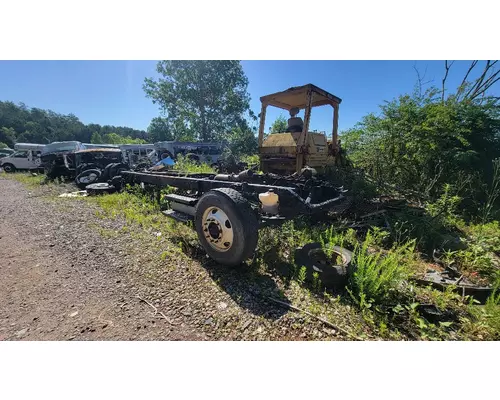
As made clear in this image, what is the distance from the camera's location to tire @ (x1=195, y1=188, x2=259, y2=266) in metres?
2.23

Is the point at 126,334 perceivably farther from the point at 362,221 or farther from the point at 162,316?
the point at 362,221

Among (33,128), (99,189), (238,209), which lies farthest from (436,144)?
(33,128)

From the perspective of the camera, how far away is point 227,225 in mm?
2404

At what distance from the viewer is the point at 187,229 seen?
3715 millimetres

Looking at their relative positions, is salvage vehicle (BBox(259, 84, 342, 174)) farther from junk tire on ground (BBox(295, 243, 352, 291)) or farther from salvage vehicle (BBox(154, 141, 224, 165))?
salvage vehicle (BBox(154, 141, 224, 165))

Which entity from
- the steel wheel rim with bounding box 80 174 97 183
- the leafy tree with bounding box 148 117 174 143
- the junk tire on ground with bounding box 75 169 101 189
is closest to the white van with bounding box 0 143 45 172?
the junk tire on ground with bounding box 75 169 101 189

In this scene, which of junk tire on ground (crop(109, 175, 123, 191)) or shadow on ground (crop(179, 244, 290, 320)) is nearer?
shadow on ground (crop(179, 244, 290, 320))

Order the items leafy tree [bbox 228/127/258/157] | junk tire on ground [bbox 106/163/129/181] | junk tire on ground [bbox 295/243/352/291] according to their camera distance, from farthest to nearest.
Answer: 1. leafy tree [bbox 228/127/258/157]
2. junk tire on ground [bbox 106/163/129/181]
3. junk tire on ground [bbox 295/243/352/291]

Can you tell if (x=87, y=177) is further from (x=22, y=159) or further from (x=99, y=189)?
(x=22, y=159)

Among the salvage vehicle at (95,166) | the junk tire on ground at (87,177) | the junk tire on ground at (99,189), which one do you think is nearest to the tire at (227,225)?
the junk tire on ground at (99,189)

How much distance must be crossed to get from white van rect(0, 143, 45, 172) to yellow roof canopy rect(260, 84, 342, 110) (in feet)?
61.7

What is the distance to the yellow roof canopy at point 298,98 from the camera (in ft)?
15.4

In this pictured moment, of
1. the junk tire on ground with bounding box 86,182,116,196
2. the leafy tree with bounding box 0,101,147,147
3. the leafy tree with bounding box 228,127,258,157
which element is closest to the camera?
the junk tire on ground with bounding box 86,182,116,196

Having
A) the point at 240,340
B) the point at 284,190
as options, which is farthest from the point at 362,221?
the point at 240,340
